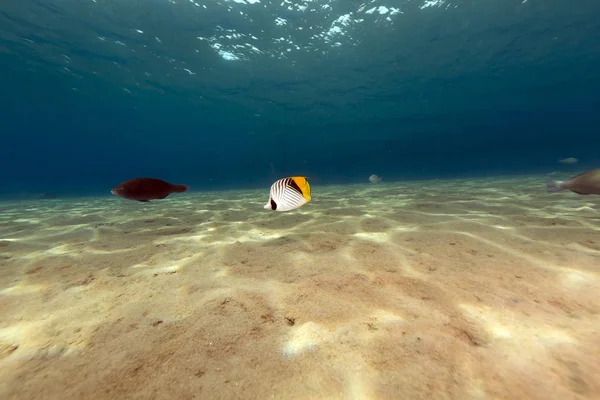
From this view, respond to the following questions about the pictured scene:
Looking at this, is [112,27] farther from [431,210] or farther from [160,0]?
[431,210]

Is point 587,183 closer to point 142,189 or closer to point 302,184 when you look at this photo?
point 302,184

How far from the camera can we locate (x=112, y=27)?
63.2 ft

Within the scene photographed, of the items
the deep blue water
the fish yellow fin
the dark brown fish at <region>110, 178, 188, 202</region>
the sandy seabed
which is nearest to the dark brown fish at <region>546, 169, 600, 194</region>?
the sandy seabed

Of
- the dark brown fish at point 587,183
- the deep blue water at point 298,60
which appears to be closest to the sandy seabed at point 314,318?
the dark brown fish at point 587,183

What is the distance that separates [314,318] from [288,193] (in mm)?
1027

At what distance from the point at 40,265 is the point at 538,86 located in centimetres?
4902

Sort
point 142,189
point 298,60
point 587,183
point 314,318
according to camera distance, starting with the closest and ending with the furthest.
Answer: point 314,318
point 142,189
point 587,183
point 298,60

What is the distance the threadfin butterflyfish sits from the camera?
230 cm

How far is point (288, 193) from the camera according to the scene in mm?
2301

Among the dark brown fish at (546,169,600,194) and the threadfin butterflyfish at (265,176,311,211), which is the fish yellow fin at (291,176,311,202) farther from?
the dark brown fish at (546,169,600,194)

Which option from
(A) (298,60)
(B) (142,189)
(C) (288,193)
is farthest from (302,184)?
(A) (298,60)

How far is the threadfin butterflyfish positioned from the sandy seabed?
74cm

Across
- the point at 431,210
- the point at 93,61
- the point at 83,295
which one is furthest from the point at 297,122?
the point at 83,295

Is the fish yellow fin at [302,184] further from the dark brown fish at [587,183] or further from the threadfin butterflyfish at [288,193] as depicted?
the dark brown fish at [587,183]
